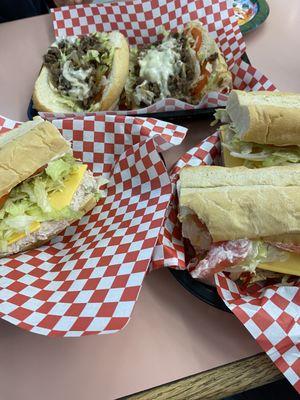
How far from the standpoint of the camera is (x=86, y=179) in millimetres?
1373

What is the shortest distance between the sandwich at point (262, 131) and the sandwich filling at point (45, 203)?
0.50m

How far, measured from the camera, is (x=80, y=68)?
5.44 ft

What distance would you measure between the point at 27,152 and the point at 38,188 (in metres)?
0.12

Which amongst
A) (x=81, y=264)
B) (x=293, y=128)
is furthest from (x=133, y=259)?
(x=293, y=128)

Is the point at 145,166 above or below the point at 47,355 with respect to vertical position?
above

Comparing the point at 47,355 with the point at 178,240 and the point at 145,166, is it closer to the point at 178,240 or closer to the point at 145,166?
the point at 178,240

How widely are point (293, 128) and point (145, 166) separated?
485mm

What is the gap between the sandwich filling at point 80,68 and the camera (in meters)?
1.64

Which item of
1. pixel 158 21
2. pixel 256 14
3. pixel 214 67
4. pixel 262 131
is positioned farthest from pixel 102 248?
pixel 256 14

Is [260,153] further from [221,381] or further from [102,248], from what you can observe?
[221,381]

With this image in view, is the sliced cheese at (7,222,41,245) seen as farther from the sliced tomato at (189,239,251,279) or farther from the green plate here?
the green plate

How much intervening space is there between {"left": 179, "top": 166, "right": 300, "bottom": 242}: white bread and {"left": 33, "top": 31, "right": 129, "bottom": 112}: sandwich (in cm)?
67

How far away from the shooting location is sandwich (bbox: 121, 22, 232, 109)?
1665mm

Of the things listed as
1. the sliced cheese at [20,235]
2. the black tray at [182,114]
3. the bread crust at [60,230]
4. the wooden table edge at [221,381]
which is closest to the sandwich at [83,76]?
the black tray at [182,114]
